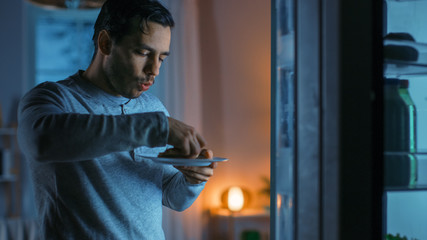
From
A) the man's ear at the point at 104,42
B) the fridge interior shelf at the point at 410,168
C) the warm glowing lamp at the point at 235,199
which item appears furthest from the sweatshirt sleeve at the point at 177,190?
the warm glowing lamp at the point at 235,199

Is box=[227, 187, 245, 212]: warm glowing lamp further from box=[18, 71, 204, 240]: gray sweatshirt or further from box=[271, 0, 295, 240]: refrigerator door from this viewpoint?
box=[271, 0, 295, 240]: refrigerator door

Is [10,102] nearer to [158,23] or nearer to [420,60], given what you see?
[158,23]

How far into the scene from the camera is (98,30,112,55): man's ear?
1105 mm

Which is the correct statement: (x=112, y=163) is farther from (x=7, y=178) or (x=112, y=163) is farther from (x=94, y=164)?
(x=7, y=178)

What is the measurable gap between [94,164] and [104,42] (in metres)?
0.31

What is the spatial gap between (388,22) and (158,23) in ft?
2.02

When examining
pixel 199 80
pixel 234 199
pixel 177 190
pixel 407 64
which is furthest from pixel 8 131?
pixel 407 64

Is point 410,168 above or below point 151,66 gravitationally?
below

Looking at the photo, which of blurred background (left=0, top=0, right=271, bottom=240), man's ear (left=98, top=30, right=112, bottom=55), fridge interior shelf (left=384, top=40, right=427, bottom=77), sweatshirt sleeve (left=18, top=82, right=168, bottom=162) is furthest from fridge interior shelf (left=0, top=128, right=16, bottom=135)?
fridge interior shelf (left=384, top=40, right=427, bottom=77)

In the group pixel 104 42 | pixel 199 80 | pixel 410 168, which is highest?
pixel 199 80

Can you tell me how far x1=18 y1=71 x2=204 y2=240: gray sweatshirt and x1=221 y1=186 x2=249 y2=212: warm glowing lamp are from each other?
2.75 metres

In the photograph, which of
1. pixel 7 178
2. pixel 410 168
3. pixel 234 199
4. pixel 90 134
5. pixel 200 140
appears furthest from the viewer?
pixel 234 199

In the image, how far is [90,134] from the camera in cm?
77

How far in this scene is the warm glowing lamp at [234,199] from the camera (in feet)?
13.0
